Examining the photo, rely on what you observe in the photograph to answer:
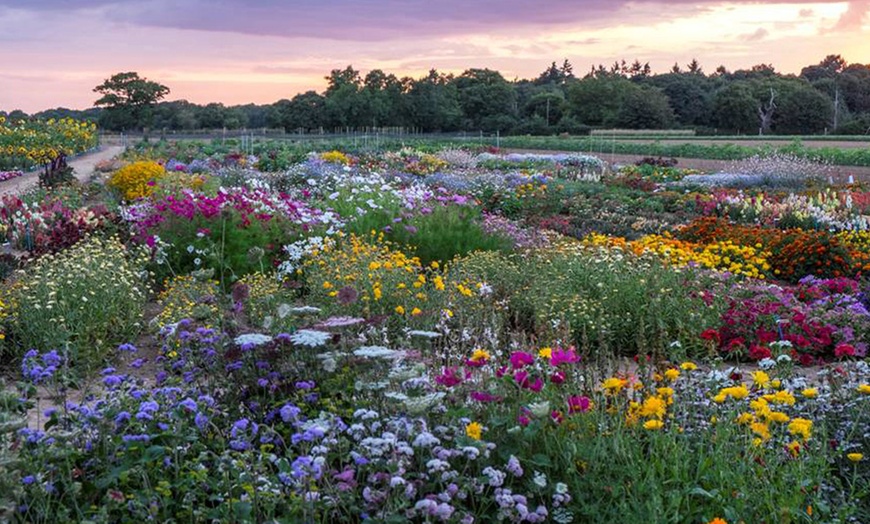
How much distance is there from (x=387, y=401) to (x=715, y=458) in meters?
1.38

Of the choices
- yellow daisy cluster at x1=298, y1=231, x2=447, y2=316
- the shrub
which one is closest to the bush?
yellow daisy cluster at x1=298, y1=231, x2=447, y2=316

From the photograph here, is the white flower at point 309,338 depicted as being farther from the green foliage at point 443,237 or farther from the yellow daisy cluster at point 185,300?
the green foliage at point 443,237

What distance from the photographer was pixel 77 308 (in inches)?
267

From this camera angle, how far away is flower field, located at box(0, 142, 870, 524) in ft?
11.0

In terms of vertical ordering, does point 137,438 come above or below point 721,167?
above

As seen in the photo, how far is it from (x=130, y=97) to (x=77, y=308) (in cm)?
8209

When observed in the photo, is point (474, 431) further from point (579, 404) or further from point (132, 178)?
point (132, 178)

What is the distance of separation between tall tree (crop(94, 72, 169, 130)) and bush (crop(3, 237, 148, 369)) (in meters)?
78.5

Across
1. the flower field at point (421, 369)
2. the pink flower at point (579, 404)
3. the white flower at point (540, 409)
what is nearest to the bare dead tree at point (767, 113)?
the flower field at point (421, 369)

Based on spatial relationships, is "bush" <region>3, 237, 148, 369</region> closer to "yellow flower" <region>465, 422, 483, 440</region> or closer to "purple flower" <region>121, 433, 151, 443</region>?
"purple flower" <region>121, 433, 151, 443</region>

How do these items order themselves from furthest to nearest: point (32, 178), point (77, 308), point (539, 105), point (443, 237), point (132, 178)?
point (539, 105), point (32, 178), point (132, 178), point (443, 237), point (77, 308)

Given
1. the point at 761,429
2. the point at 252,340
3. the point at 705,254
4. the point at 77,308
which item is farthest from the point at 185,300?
the point at 705,254

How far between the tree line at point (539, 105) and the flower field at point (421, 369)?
53.3 meters

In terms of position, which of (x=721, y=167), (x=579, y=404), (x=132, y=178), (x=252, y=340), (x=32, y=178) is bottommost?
(x=721, y=167)
